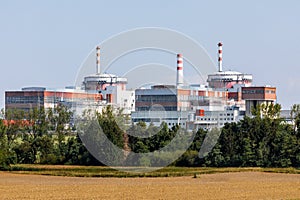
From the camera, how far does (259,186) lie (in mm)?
38344

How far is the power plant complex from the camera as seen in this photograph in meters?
112

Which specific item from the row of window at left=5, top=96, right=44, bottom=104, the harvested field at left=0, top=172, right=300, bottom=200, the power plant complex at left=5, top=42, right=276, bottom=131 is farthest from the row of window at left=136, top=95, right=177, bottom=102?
the harvested field at left=0, top=172, right=300, bottom=200

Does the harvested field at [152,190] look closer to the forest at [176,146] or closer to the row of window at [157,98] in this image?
the forest at [176,146]

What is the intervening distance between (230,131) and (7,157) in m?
17.9

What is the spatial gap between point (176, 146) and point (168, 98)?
52.8m

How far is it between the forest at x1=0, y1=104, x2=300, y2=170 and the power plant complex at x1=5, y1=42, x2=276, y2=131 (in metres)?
35.7

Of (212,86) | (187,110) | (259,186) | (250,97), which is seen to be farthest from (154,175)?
(212,86)

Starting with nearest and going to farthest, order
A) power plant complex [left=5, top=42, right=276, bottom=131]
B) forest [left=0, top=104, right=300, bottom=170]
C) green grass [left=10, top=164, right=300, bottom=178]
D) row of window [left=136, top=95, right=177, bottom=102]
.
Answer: green grass [left=10, top=164, right=300, bottom=178] → forest [left=0, top=104, right=300, bottom=170] → power plant complex [left=5, top=42, right=276, bottom=131] → row of window [left=136, top=95, right=177, bottom=102]

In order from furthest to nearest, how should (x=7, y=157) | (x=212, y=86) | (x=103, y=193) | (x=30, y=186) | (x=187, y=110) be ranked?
(x=212, y=86) < (x=187, y=110) < (x=7, y=157) < (x=30, y=186) < (x=103, y=193)

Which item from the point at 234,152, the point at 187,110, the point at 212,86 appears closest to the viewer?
the point at 234,152

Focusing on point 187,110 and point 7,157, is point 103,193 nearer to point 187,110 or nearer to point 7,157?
point 7,157

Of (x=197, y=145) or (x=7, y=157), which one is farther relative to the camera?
(x=197, y=145)

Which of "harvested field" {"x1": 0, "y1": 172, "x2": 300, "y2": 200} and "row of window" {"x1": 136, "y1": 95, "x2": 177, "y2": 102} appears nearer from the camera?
"harvested field" {"x1": 0, "y1": 172, "x2": 300, "y2": 200}

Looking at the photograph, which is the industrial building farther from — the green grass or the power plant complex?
the green grass
